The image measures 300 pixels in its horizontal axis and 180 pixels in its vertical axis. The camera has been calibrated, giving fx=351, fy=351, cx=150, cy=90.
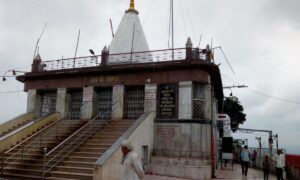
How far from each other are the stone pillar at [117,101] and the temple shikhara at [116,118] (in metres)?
0.05

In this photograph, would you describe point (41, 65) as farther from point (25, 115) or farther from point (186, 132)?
point (186, 132)

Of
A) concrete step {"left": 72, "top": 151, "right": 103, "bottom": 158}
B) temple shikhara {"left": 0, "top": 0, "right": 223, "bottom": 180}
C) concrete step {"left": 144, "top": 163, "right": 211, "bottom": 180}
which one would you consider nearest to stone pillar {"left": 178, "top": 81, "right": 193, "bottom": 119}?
temple shikhara {"left": 0, "top": 0, "right": 223, "bottom": 180}

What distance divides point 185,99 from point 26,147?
7.69 m

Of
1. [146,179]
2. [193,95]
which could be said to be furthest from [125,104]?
[146,179]

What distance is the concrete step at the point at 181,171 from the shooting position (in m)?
15.0

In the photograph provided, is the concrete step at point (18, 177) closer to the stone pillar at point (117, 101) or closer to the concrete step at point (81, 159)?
the concrete step at point (81, 159)

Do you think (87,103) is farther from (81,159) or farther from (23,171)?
(23,171)

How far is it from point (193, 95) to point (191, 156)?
2935 mm

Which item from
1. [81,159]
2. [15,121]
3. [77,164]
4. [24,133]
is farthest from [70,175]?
[15,121]

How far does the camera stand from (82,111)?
19.7 m

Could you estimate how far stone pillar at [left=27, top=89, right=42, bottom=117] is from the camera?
21.4 meters

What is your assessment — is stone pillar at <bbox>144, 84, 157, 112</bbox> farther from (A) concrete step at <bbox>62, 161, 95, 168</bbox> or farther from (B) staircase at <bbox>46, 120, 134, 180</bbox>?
(A) concrete step at <bbox>62, 161, 95, 168</bbox>

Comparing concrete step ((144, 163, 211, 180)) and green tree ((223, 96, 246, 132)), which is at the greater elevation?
green tree ((223, 96, 246, 132))

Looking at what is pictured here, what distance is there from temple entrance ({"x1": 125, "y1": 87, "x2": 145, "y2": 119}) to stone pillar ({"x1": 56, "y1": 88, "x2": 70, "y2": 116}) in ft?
12.8
